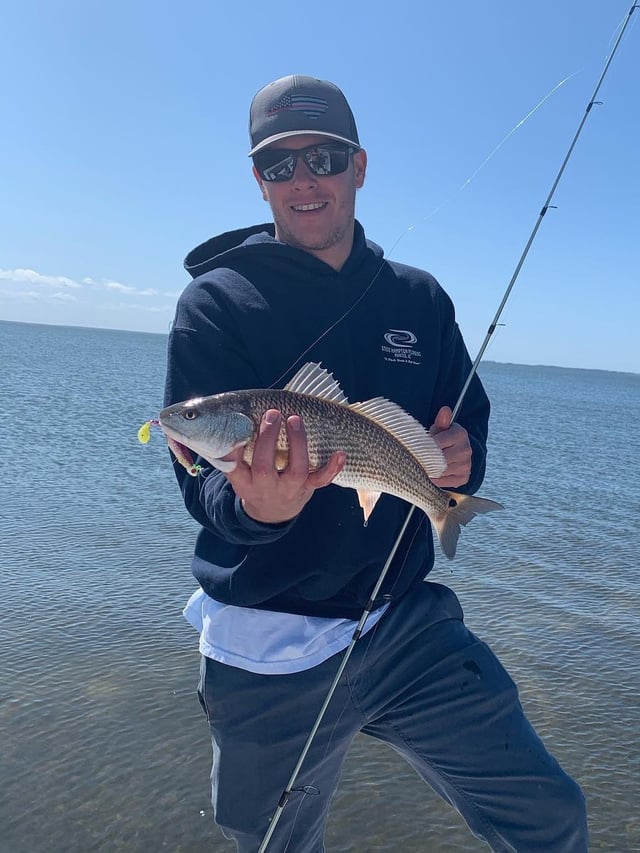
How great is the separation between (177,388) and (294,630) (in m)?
1.33

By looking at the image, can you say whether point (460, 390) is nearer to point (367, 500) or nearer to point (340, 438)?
point (367, 500)

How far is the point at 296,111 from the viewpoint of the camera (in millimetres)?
3660

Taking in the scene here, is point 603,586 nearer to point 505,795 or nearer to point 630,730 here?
point 630,730

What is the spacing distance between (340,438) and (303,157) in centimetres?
162

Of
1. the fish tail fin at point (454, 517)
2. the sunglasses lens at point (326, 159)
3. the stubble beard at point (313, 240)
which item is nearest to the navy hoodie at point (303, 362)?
the stubble beard at point (313, 240)

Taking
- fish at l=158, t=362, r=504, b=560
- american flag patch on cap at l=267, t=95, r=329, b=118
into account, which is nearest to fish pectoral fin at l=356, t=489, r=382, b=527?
fish at l=158, t=362, r=504, b=560

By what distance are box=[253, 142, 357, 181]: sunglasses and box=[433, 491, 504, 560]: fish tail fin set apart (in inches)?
74.2

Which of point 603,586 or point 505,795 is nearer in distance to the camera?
point 505,795

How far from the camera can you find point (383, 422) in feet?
11.3

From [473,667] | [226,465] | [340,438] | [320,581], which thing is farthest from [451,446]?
[226,465]

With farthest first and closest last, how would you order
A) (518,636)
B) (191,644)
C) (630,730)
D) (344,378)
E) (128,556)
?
1. (128,556)
2. (518,636)
3. (191,644)
4. (630,730)
5. (344,378)

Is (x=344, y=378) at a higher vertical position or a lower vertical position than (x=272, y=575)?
higher

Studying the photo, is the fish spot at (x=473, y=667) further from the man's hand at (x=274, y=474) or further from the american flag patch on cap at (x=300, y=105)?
the american flag patch on cap at (x=300, y=105)

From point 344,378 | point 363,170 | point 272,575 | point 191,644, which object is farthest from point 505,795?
point 191,644
